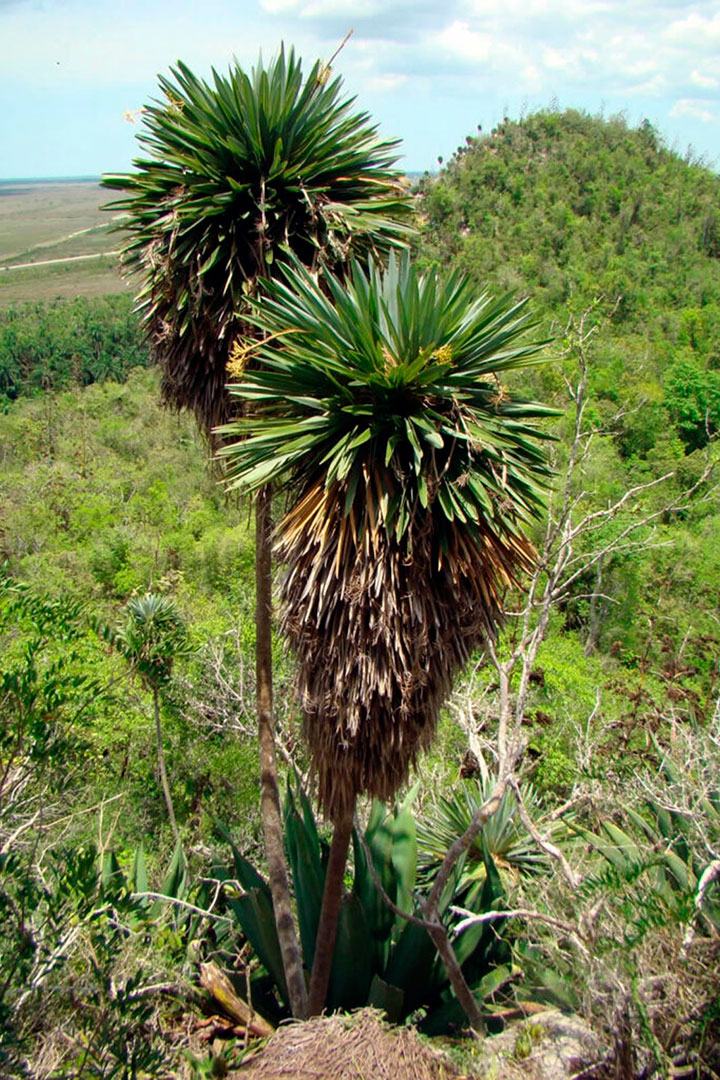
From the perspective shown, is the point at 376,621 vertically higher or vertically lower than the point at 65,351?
higher

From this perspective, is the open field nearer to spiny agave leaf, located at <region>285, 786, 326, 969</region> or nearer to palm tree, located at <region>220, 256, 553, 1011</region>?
spiny agave leaf, located at <region>285, 786, 326, 969</region>

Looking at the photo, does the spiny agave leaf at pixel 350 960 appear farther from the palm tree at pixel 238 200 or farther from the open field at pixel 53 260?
the open field at pixel 53 260

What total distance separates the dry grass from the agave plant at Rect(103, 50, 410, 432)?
4.44 m

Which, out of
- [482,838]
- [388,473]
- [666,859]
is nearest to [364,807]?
[482,838]

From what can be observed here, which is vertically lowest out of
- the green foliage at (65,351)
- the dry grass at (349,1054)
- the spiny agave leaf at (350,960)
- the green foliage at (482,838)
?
the green foliage at (65,351)

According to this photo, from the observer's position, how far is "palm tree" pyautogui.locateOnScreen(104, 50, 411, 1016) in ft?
17.8

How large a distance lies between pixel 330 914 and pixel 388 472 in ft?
11.7

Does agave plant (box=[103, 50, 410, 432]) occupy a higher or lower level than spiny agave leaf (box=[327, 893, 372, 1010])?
higher

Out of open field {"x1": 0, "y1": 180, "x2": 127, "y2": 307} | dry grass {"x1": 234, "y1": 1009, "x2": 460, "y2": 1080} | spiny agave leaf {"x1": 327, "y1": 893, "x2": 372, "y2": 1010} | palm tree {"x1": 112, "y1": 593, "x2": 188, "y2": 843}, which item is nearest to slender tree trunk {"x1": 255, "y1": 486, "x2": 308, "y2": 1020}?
spiny agave leaf {"x1": 327, "y1": 893, "x2": 372, "y2": 1010}

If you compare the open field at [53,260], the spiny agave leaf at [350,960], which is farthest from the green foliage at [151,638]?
the open field at [53,260]

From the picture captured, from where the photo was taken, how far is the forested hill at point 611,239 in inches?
1426

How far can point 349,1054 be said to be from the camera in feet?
15.9

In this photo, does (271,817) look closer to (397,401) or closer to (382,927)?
(382,927)

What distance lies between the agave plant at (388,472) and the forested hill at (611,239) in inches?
1177
